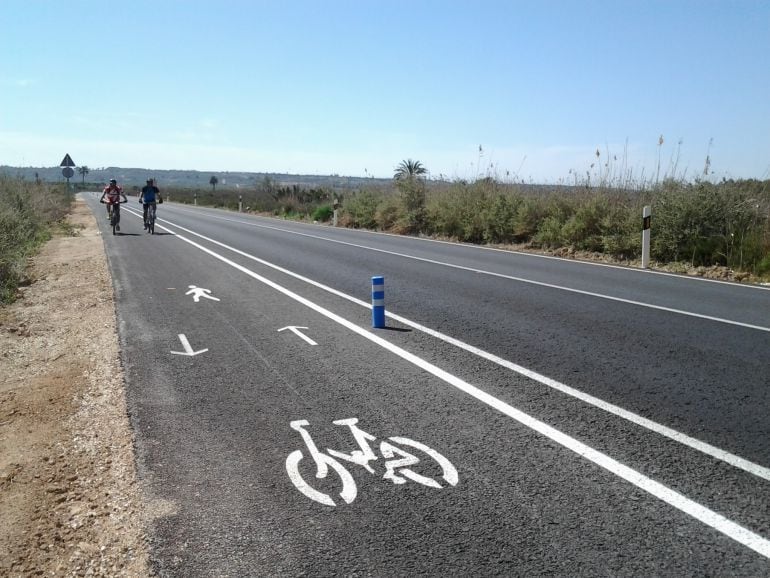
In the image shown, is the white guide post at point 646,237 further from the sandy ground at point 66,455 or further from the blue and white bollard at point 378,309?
the sandy ground at point 66,455

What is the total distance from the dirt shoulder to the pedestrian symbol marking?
1.52 metres

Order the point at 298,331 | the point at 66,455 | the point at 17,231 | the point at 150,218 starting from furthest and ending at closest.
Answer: the point at 150,218 → the point at 17,231 → the point at 298,331 → the point at 66,455

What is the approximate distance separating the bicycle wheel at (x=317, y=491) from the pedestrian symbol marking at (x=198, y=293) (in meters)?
6.61

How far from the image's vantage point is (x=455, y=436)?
4828 mm

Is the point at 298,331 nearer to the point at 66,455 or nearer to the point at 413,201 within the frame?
the point at 66,455

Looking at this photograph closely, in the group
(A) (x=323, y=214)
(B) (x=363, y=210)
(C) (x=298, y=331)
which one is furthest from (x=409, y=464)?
(A) (x=323, y=214)

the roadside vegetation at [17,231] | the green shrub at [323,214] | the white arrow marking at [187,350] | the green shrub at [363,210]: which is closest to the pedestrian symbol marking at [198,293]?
the white arrow marking at [187,350]

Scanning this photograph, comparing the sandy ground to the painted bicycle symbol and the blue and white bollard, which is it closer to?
the painted bicycle symbol

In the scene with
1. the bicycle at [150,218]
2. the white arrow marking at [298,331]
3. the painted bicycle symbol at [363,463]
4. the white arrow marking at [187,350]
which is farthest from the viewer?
the bicycle at [150,218]

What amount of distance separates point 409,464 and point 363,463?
0.29 meters

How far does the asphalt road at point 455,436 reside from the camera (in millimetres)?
3422

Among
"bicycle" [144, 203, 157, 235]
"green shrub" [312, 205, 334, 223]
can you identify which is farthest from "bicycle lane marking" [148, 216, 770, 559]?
"green shrub" [312, 205, 334, 223]

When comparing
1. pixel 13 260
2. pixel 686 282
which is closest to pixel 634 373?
pixel 686 282

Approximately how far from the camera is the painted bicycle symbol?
409 centimetres
